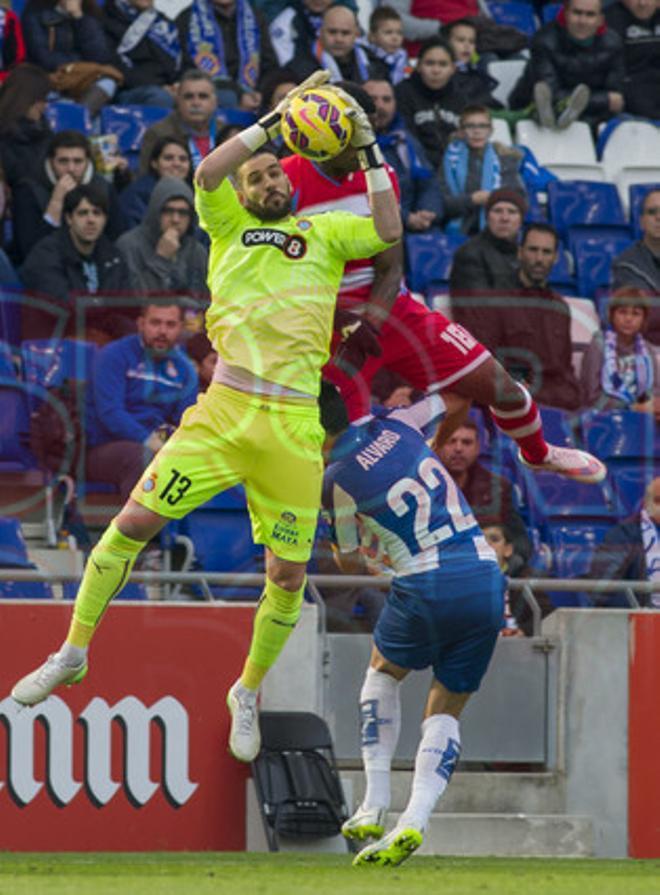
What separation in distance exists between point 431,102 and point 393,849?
8.48 meters

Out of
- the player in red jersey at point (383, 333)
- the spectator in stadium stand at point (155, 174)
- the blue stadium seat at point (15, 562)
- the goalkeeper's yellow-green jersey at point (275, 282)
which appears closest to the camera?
the goalkeeper's yellow-green jersey at point (275, 282)

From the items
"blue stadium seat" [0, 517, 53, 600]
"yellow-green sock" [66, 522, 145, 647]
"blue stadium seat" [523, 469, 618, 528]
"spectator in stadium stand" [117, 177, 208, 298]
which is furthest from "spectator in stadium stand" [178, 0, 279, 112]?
"yellow-green sock" [66, 522, 145, 647]

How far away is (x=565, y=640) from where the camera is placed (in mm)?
11969

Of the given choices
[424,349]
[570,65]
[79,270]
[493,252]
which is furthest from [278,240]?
[570,65]

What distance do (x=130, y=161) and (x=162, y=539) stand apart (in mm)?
3675

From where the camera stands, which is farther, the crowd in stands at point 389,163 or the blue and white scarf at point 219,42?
the blue and white scarf at point 219,42

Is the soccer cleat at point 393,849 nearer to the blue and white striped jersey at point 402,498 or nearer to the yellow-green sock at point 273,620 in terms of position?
the yellow-green sock at point 273,620

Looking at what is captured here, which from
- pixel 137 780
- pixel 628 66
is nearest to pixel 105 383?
pixel 137 780

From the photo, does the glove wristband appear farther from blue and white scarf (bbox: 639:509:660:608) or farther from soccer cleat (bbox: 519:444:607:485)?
blue and white scarf (bbox: 639:509:660:608)

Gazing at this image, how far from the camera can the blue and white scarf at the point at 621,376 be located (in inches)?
551

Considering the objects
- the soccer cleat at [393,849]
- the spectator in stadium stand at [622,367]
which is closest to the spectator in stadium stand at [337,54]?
the spectator in stadium stand at [622,367]

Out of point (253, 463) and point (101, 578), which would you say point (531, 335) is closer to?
point (253, 463)

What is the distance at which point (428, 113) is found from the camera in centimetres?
1638

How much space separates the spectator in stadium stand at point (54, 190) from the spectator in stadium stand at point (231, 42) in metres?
2.30
